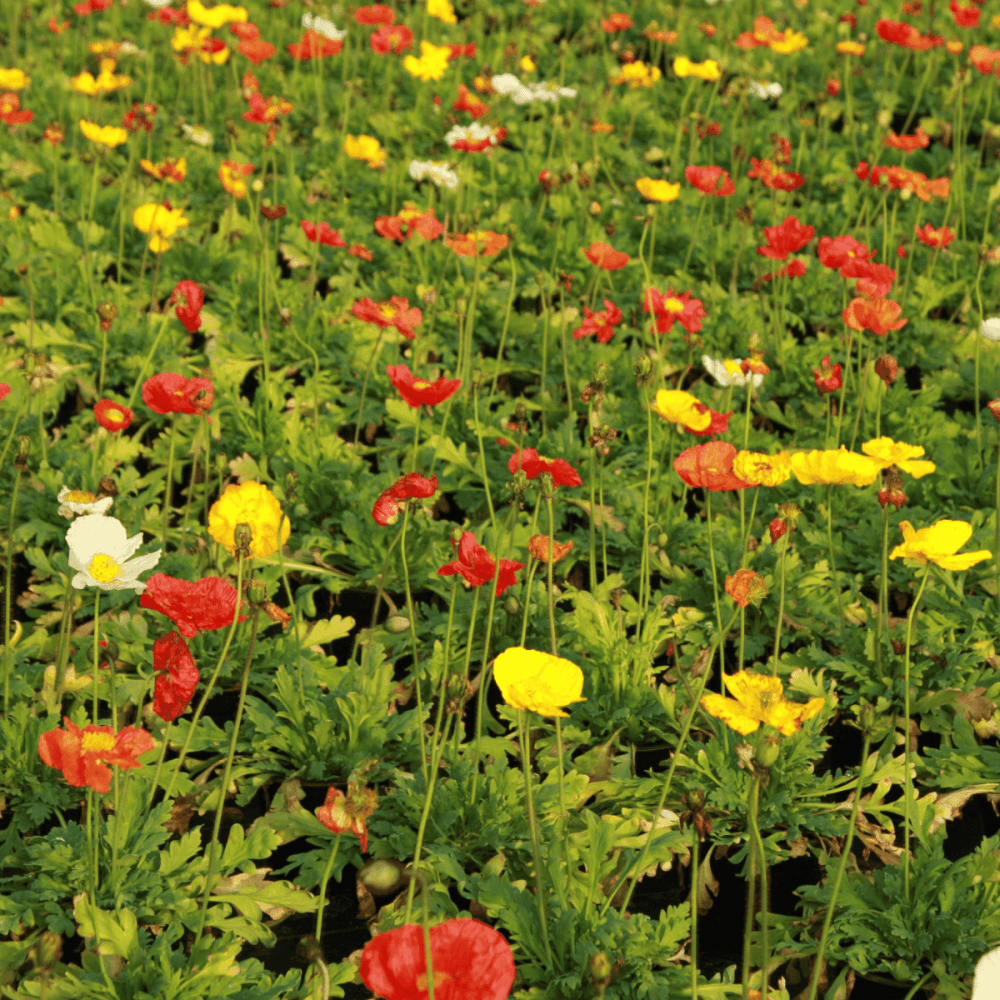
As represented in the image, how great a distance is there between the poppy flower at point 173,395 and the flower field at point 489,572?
0.05ft

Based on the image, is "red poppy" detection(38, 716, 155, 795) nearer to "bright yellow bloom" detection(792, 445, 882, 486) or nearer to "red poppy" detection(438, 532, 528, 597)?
"red poppy" detection(438, 532, 528, 597)

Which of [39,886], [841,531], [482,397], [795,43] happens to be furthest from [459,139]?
[39,886]

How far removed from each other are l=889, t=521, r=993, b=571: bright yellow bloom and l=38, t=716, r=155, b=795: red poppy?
1122mm

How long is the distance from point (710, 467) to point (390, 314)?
93cm

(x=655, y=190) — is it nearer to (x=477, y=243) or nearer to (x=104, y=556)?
(x=477, y=243)

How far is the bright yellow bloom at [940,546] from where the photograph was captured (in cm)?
148

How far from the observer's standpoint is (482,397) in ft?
9.20

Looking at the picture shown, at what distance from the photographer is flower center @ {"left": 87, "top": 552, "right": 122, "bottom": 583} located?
1.58 meters

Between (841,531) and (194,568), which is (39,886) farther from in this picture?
(841,531)

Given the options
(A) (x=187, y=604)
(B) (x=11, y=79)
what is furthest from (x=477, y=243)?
(B) (x=11, y=79)


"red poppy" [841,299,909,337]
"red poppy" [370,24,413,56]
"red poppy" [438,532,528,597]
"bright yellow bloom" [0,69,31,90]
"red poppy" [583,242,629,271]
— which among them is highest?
"red poppy" [370,24,413,56]

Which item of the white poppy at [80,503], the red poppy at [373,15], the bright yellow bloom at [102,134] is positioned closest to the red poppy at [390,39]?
the red poppy at [373,15]

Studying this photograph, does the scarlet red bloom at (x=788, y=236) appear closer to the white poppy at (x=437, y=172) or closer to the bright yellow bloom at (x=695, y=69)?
the white poppy at (x=437, y=172)

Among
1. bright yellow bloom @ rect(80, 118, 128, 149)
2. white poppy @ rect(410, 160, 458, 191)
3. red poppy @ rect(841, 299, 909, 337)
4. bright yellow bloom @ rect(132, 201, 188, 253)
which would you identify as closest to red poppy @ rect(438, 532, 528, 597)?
red poppy @ rect(841, 299, 909, 337)
